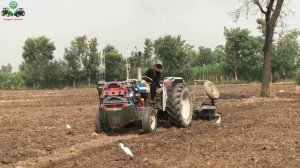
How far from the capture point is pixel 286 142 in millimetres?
9125

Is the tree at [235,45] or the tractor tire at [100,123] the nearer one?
the tractor tire at [100,123]

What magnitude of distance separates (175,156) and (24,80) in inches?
1864

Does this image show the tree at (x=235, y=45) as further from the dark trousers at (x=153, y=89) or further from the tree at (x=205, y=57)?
the dark trousers at (x=153, y=89)

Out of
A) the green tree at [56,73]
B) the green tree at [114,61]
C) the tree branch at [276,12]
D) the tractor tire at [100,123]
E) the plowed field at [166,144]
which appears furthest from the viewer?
the green tree at [56,73]

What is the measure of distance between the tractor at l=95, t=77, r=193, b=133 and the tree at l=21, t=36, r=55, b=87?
40351 mm

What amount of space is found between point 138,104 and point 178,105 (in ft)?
3.67

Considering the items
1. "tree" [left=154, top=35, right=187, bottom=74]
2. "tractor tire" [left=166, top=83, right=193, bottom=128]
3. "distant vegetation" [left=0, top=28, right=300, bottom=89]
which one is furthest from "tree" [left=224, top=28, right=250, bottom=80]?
"tractor tire" [left=166, top=83, right=193, bottom=128]

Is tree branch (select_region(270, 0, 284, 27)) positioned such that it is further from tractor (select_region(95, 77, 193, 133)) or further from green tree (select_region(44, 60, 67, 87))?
green tree (select_region(44, 60, 67, 87))

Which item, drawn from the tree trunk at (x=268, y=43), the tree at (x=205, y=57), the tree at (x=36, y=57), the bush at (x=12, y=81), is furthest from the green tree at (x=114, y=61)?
the tree at (x=205, y=57)

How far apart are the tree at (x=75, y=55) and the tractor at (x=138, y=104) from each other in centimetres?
3825

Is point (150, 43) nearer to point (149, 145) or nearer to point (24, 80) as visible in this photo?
point (24, 80)

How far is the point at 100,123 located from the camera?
1206 cm

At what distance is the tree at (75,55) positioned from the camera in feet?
165

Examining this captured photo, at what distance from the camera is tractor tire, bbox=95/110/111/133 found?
465 inches
